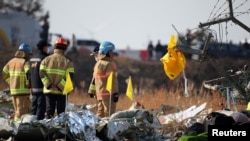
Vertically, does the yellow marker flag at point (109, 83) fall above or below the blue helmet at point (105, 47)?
below

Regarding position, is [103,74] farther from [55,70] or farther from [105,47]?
[55,70]

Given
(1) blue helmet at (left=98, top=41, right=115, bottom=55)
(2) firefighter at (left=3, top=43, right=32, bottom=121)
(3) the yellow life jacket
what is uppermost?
(1) blue helmet at (left=98, top=41, right=115, bottom=55)

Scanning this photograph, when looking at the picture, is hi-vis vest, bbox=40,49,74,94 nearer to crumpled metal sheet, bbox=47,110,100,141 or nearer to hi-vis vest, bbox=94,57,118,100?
hi-vis vest, bbox=94,57,118,100

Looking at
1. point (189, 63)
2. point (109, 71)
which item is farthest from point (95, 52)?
point (189, 63)

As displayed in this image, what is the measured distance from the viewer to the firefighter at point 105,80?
14.5 metres

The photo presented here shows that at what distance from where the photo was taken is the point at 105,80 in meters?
14.6

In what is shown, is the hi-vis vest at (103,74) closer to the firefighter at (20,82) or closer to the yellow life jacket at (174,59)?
the yellow life jacket at (174,59)

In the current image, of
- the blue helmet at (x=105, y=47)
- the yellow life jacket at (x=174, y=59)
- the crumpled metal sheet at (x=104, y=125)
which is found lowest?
the crumpled metal sheet at (x=104, y=125)

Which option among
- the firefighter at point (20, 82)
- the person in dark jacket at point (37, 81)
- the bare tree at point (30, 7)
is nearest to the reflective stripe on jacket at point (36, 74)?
the person in dark jacket at point (37, 81)

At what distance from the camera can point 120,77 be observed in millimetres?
42625

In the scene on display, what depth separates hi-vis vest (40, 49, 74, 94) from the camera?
46.7ft

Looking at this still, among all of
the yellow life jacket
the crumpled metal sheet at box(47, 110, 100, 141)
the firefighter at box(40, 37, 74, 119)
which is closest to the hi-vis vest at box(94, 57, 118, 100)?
the firefighter at box(40, 37, 74, 119)

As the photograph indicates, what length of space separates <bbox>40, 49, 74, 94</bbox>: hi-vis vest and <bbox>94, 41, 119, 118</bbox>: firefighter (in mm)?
669

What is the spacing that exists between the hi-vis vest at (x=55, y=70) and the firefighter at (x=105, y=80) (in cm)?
67
